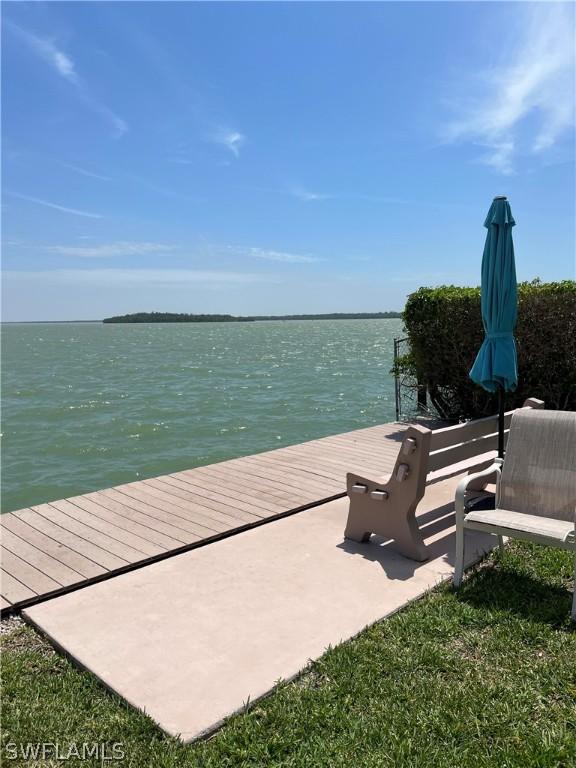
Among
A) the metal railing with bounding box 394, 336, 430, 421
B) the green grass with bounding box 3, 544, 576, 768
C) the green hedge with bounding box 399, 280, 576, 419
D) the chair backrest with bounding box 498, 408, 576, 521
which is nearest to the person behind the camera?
the green grass with bounding box 3, 544, 576, 768

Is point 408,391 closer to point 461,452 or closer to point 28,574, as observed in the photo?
point 461,452

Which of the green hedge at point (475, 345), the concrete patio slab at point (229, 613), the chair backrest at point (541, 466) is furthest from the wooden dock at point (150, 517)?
the green hedge at point (475, 345)

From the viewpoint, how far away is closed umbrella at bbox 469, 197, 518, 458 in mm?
4992

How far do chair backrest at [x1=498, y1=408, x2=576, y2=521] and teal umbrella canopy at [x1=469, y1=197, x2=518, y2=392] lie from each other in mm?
800

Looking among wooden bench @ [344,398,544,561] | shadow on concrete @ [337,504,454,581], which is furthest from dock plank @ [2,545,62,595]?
wooden bench @ [344,398,544,561]

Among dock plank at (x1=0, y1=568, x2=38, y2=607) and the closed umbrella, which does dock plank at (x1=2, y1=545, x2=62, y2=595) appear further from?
the closed umbrella

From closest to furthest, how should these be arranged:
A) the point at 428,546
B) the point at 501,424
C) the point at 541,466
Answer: the point at 541,466
the point at 428,546
the point at 501,424

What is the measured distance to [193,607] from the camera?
370 centimetres

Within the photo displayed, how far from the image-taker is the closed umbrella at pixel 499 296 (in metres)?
4.99

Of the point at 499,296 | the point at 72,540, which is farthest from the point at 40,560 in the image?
the point at 499,296

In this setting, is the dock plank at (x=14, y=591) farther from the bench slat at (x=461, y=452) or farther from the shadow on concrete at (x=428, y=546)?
the bench slat at (x=461, y=452)

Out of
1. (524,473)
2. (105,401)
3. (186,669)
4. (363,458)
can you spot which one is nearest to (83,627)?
(186,669)

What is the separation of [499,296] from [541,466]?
163cm

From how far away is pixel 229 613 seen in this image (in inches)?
142
